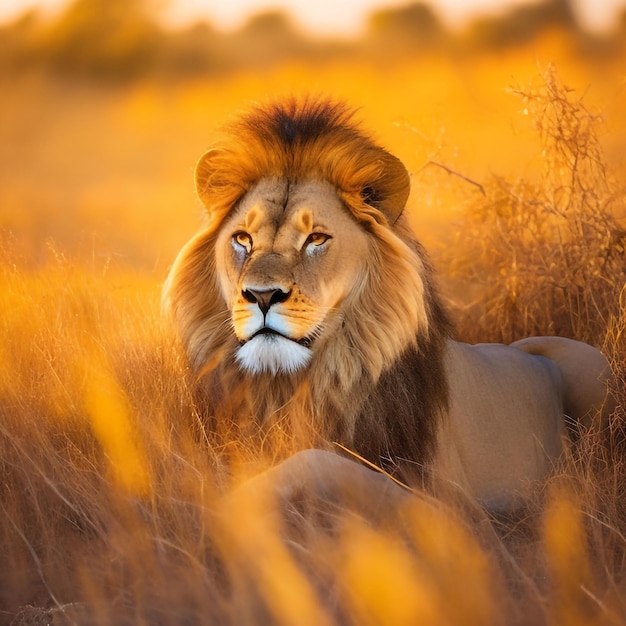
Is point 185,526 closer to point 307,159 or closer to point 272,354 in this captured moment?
point 272,354

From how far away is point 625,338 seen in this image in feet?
17.8

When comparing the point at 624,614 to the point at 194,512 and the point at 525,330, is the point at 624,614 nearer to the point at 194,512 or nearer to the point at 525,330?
the point at 194,512

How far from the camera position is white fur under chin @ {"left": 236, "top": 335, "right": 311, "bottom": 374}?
3.91 metres

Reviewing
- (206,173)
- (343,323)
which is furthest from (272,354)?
(206,173)

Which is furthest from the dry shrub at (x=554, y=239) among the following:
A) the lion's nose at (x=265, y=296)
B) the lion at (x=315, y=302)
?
the lion's nose at (x=265, y=296)

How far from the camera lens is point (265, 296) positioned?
12.5 feet

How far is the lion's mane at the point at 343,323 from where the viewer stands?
4184 mm

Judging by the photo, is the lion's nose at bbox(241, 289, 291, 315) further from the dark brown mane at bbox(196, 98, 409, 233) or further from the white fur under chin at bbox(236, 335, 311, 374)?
the dark brown mane at bbox(196, 98, 409, 233)

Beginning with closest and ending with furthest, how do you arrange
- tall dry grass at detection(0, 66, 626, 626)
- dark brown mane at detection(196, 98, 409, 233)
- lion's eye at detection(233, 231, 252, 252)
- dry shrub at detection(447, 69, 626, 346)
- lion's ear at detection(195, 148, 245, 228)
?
tall dry grass at detection(0, 66, 626, 626) → lion's eye at detection(233, 231, 252, 252) → dark brown mane at detection(196, 98, 409, 233) → lion's ear at detection(195, 148, 245, 228) → dry shrub at detection(447, 69, 626, 346)

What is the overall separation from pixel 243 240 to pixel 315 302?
0.47m

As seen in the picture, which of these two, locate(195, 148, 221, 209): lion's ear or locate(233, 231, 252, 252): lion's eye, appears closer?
locate(233, 231, 252, 252): lion's eye

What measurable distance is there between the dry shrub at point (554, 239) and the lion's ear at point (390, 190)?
8.02 ft

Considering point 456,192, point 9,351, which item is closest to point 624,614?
point 9,351

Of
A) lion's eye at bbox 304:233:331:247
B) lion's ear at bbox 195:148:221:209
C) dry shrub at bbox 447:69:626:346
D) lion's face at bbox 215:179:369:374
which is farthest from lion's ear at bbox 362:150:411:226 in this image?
dry shrub at bbox 447:69:626:346
